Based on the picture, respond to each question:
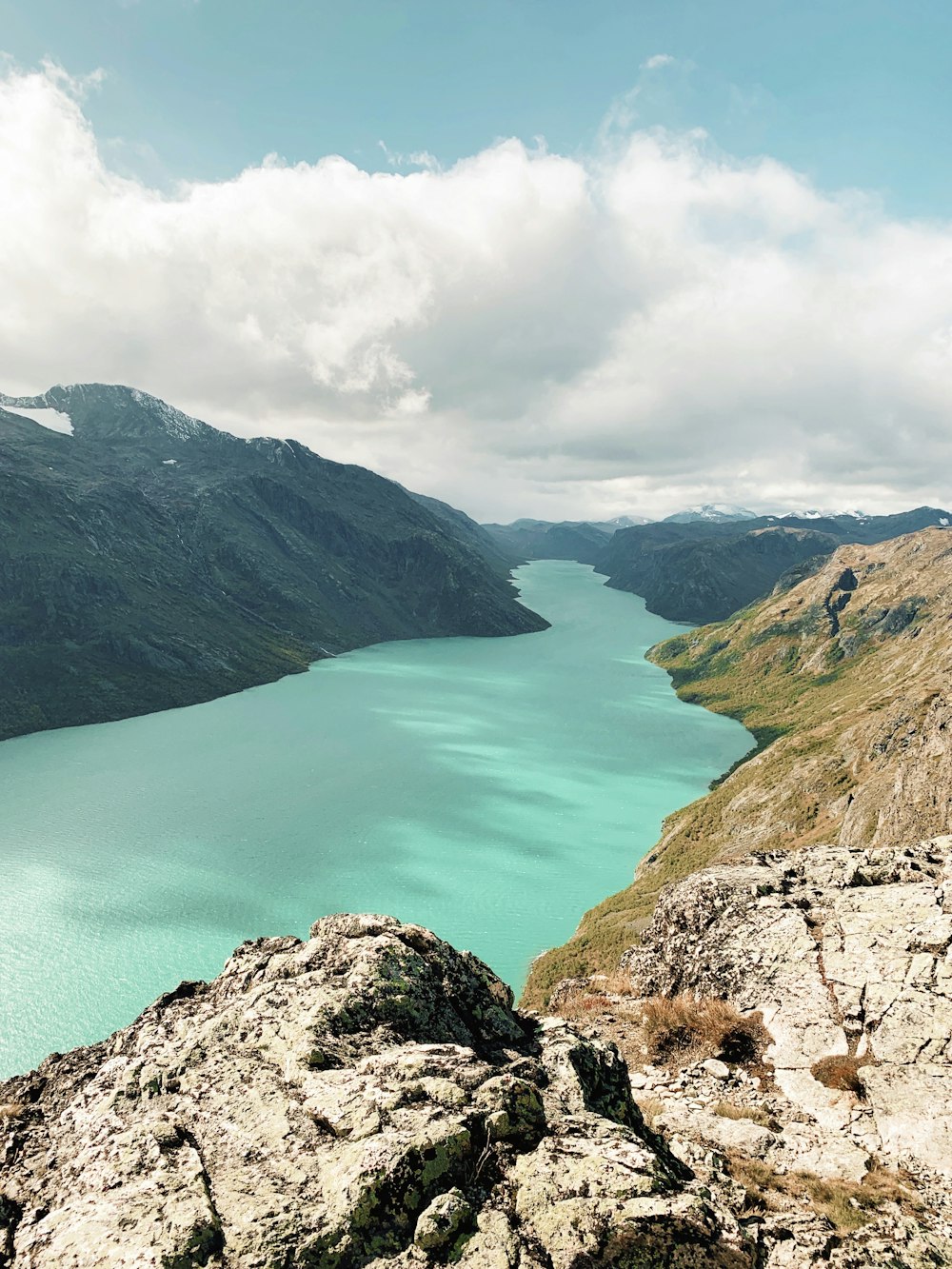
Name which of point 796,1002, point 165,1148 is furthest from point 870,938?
point 165,1148

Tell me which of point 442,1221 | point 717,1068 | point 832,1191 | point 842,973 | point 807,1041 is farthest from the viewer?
point 842,973

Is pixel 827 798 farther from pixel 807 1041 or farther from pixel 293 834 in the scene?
pixel 293 834

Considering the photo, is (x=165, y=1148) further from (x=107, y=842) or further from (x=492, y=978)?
(x=107, y=842)

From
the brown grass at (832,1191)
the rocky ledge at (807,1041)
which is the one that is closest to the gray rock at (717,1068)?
the rocky ledge at (807,1041)

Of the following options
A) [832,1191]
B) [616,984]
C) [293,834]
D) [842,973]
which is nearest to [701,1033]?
[842,973]

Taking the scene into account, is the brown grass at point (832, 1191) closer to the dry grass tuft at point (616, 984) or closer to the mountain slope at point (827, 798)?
the dry grass tuft at point (616, 984)
